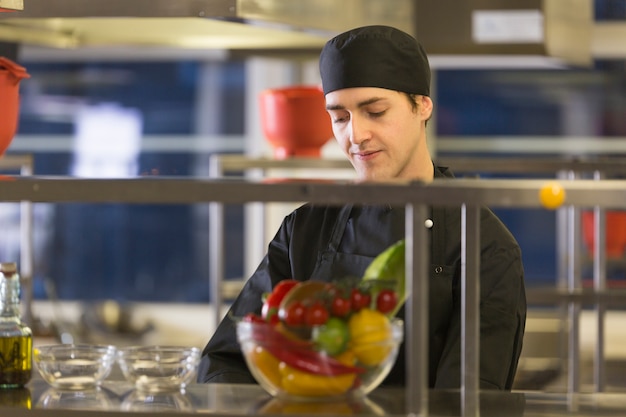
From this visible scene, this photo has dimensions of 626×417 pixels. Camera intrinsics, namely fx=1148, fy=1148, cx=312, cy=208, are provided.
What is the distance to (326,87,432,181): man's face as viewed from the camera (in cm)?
182

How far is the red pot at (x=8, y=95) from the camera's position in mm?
1549

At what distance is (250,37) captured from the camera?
8.36 feet

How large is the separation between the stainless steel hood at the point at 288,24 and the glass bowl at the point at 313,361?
2.22 ft

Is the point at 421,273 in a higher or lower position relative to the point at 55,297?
higher

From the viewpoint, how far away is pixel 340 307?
130cm

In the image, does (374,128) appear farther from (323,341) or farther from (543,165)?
(543,165)

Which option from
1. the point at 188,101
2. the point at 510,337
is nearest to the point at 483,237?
the point at 510,337

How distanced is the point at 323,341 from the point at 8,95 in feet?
1.92

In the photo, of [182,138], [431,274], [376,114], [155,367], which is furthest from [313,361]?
[182,138]

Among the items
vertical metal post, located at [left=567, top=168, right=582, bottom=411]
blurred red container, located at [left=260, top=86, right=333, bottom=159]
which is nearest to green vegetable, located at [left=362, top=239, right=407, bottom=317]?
blurred red container, located at [left=260, top=86, right=333, bottom=159]

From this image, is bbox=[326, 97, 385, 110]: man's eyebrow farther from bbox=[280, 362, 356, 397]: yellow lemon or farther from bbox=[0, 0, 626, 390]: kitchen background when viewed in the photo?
bbox=[0, 0, 626, 390]: kitchen background

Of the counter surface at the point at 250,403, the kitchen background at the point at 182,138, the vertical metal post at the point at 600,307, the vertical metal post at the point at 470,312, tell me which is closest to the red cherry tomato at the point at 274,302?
the counter surface at the point at 250,403

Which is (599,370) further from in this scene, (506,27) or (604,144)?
(604,144)

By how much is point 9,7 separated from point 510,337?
94 centimetres
